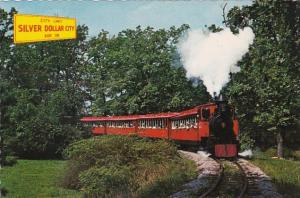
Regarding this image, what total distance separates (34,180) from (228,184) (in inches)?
531

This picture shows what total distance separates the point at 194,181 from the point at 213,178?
0.70 m

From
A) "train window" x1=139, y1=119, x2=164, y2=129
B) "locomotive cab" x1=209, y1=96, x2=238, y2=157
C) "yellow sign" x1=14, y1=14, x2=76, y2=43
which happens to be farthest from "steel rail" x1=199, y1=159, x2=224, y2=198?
"train window" x1=139, y1=119, x2=164, y2=129

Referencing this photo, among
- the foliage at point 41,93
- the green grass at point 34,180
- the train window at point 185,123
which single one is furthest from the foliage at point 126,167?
the foliage at point 41,93

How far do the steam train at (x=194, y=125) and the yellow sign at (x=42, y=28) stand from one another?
10.8 m

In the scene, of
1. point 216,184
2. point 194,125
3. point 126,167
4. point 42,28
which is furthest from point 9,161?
point 194,125

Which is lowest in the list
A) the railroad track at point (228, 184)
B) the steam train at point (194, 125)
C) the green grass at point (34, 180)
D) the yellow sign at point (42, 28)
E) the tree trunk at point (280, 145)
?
the green grass at point (34, 180)

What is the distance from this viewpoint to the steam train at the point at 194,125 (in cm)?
2000

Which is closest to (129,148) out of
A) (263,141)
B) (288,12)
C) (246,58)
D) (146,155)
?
(146,155)

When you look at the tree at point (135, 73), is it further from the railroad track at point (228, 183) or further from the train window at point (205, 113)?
the railroad track at point (228, 183)

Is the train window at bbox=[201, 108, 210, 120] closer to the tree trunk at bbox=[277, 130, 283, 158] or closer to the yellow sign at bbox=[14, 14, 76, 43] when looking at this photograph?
the yellow sign at bbox=[14, 14, 76, 43]

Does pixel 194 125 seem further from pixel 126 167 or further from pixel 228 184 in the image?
pixel 228 184

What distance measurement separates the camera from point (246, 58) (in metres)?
32.5

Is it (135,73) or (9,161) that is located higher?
(135,73)

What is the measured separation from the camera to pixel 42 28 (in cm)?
1012
